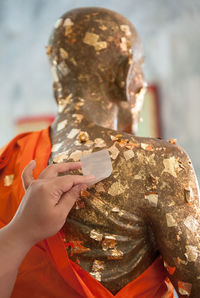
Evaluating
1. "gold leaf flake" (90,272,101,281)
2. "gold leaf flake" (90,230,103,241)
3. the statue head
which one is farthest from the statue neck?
"gold leaf flake" (90,272,101,281)

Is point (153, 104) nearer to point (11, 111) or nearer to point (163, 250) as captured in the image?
point (11, 111)

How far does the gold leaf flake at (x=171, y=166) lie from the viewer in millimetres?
1075

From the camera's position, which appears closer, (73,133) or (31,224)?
(31,224)

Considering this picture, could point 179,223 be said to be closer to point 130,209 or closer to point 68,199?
point 130,209

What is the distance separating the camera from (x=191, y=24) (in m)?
3.05

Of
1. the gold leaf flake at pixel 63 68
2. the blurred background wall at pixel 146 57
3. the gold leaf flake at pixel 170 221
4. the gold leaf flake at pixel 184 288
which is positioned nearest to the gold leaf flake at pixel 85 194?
the gold leaf flake at pixel 170 221

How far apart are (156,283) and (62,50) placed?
0.78 metres

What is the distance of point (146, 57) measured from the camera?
362cm

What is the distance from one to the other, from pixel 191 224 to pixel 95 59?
1.96 ft

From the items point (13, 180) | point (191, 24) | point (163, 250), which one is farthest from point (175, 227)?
point (191, 24)

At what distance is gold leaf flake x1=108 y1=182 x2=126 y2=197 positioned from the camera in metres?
1.09

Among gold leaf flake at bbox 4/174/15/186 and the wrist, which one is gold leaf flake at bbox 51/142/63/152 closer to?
gold leaf flake at bbox 4/174/15/186

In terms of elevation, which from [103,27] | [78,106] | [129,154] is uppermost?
[103,27]

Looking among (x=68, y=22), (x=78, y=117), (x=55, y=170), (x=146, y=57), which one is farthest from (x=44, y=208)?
(x=146, y=57)
